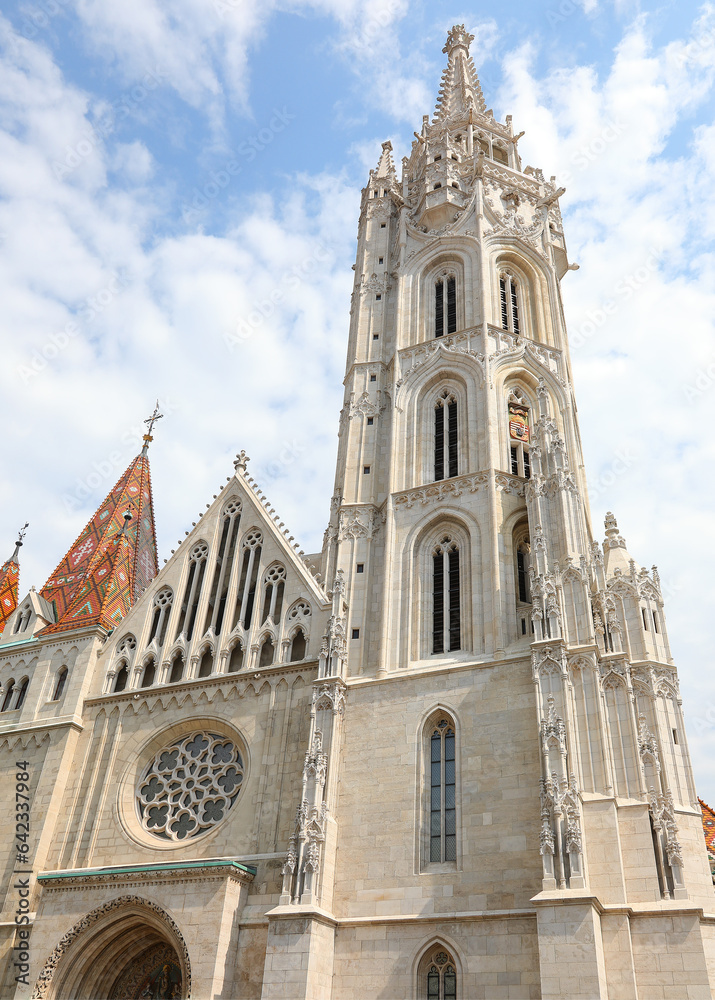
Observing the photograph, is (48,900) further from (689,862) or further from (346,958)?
(689,862)

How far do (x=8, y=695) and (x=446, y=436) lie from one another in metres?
14.6

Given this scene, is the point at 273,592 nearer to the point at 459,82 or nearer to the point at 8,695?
the point at 8,695

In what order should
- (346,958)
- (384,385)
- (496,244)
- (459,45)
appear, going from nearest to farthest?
(346,958)
(384,385)
(496,244)
(459,45)

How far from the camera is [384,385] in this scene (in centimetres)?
2789

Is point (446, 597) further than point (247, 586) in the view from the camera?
No

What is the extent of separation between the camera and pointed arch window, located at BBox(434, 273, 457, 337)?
28734 millimetres

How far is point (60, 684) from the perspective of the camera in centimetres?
2428

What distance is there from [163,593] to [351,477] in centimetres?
635

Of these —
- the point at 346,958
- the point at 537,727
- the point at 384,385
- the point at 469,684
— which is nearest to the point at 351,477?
the point at 384,385

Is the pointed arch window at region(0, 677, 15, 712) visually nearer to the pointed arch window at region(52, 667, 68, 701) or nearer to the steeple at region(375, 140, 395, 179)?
the pointed arch window at region(52, 667, 68, 701)

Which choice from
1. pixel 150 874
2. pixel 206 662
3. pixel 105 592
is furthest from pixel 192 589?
pixel 150 874

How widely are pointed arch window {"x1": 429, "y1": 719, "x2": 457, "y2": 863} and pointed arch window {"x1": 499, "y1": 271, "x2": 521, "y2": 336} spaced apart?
46.1ft

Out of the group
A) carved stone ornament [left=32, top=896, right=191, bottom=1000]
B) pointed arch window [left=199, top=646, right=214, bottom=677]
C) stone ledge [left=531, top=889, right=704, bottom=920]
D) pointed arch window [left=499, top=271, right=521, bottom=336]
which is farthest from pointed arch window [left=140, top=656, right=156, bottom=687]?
pointed arch window [left=499, top=271, right=521, bottom=336]

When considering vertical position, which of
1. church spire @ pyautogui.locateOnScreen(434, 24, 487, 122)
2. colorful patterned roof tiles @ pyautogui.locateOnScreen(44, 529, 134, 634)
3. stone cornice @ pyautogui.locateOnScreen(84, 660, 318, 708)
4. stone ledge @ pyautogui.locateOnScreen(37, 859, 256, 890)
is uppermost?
church spire @ pyautogui.locateOnScreen(434, 24, 487, 122)
